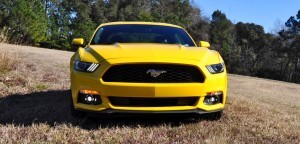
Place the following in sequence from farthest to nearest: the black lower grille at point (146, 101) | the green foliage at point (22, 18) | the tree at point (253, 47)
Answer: the tree at point (253, 47)
the green foliage at point (22, 18)
the black lower grille at point (146, 101)

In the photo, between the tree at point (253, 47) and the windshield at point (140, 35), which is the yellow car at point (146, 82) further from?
the tree at point (253, 47)

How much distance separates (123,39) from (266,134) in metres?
2.53

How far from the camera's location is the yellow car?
4891 millimetres

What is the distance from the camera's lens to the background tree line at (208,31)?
64125 millimetres

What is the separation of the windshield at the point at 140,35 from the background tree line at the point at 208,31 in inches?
2066

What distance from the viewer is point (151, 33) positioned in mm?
6848

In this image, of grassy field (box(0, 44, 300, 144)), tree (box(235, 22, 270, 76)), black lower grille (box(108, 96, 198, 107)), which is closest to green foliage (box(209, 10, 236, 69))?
tree (box(235, 22, 270, 76))

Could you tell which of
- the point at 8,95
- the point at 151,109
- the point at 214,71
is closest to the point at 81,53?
the point at 151,109

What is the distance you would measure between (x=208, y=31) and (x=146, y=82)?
69566 millimetres

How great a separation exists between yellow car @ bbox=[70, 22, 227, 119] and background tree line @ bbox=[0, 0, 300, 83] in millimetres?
54290

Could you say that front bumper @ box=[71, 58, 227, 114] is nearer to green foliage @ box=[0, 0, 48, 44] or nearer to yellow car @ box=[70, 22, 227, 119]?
yellow car @ box=[70, 22, 227, 119]

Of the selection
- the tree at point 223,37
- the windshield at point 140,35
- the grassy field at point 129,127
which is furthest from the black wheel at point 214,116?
the tree at point 223,37

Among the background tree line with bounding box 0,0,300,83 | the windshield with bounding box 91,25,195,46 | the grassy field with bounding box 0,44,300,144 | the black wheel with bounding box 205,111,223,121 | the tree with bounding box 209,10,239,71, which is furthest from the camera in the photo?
the tree with bounding box 209,10,239,71

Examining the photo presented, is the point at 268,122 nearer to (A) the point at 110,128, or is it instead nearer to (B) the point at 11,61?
(A) the point at 110,128
